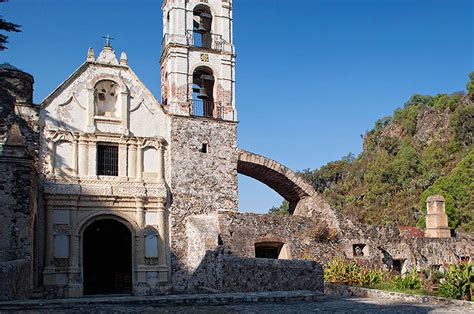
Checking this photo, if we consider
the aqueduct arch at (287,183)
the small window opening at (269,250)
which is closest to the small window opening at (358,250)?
the aqueduct arch at (287,183)

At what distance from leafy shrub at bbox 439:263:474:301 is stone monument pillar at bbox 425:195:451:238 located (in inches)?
478

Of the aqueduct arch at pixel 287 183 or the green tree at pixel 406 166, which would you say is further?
the green tree at pixel 406 166

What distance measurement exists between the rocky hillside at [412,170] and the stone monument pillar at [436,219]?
20140 millimetres

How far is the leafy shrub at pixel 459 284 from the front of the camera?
12.5 metres

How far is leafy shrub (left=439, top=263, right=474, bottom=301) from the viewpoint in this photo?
41.0ft

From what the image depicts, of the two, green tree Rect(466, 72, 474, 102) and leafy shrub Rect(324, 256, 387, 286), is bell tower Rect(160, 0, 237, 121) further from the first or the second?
green tree Rect(466, 72, 474, 102)

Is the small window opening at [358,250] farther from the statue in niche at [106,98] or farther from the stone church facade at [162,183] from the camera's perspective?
the statue in niche at [106,98]

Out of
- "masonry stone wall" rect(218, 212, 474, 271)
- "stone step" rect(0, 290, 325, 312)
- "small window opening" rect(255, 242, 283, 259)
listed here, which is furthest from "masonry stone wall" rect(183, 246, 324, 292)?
"small window opening" rect(255, 242, 283, 259)

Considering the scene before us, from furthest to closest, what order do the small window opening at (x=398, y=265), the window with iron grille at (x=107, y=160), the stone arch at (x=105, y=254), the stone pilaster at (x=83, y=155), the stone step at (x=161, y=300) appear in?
1. the small window opening at (x=398, y=265)
2. the stone arch at (x=105, y=254)
3. the window with iron grille at (x=107, y=160)
4. the stone pilaster at (x=83, y=155)
5. the stone step at (x=161, y=300)

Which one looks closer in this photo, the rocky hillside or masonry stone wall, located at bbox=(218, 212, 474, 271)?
masonry stone wall, located at bbox=(218, 212, 474, 271)

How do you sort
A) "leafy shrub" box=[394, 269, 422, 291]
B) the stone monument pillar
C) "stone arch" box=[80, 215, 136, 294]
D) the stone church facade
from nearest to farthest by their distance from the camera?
1. "leafy shrub" box=[394, 269, 422, 291]
2. the stone church facade
3. "stone arch" box=[80, 215, 136, 294]
4. the stone monument pillar

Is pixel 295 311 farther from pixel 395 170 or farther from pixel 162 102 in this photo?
pixel 395 170

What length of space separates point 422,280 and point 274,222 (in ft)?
23.2

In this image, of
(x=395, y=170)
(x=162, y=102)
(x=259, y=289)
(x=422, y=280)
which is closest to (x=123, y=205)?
(x=162, y=102)
